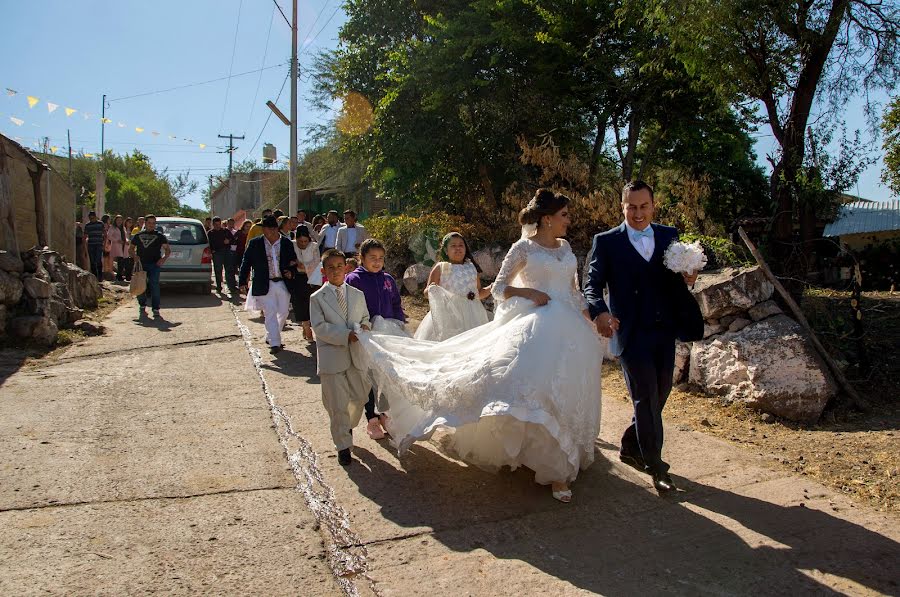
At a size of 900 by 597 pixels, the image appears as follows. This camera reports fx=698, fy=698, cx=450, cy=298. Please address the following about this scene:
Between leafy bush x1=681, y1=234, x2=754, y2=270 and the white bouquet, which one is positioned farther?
leafy bush x1=681, y1=234, x2=754, y2=270

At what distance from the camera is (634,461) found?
516 centimetres

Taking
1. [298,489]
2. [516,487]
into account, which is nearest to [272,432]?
[298,489]

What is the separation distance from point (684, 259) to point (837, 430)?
2.65 m

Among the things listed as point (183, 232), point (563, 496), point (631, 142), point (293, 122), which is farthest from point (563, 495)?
point (293, 122)

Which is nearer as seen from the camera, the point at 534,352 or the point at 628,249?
the point at 534,352

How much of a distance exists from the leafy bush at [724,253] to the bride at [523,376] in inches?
135

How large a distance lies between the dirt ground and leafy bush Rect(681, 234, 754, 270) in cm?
106

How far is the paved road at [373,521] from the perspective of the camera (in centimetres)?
352

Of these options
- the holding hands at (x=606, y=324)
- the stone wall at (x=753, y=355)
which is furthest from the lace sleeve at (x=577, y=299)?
the stone wall at (x=753, y=355)

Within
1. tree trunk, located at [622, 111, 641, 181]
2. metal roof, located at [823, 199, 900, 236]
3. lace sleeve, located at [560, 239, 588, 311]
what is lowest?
lace sleeve, located at [560, 239, 588, 311]

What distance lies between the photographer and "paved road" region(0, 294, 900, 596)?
139 inches

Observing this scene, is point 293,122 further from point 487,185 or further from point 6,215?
point 6,215

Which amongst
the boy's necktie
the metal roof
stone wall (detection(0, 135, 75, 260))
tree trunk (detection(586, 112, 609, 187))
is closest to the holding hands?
the boy's necktie

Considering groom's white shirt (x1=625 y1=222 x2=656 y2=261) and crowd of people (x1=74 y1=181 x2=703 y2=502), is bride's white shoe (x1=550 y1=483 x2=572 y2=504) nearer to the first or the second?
crowd of people (x1=74 y1=181 x2=703 y2=502)
